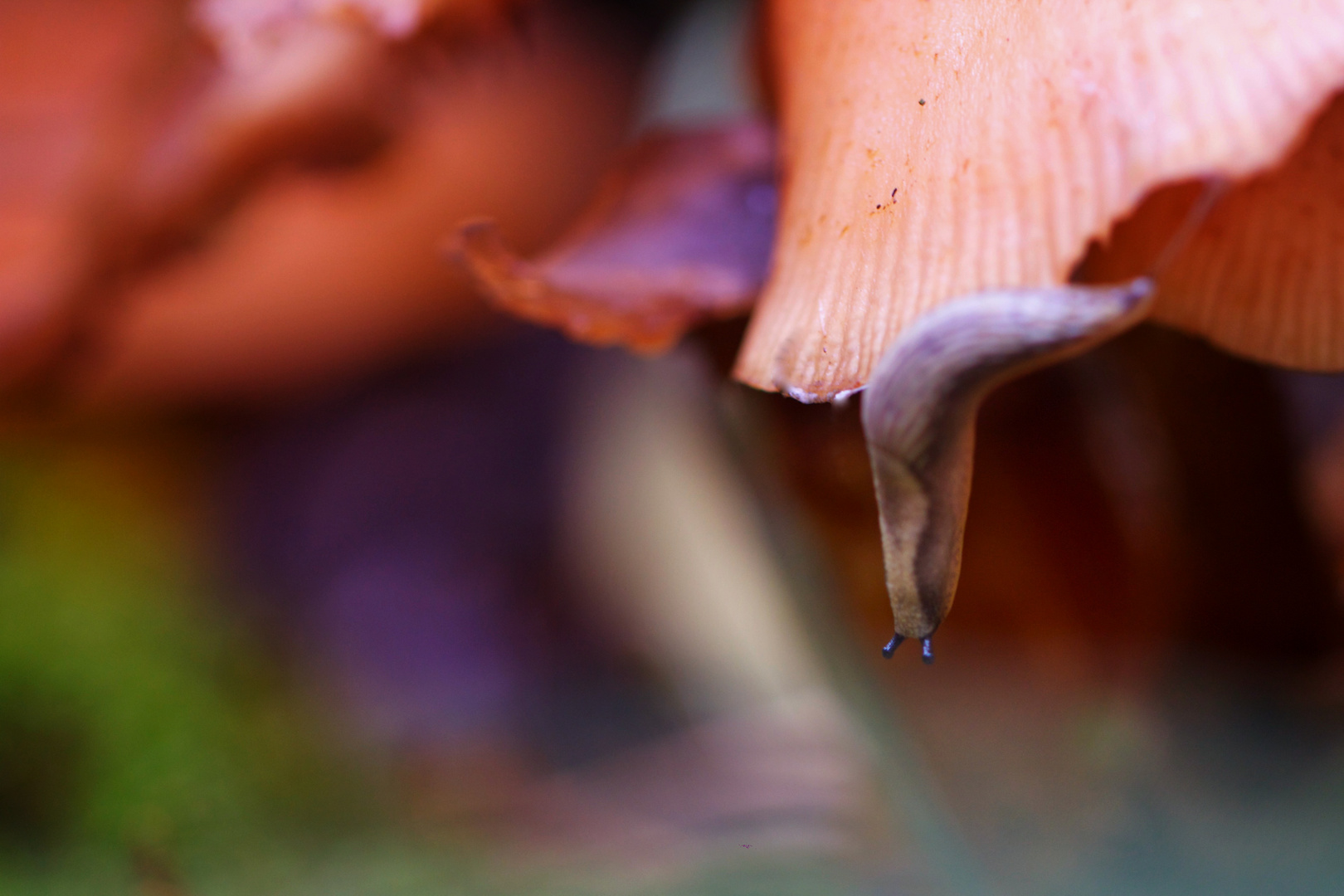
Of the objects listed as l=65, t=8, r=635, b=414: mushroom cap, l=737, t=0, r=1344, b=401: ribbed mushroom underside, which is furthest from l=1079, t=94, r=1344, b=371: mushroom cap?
l=65, t=8, r=635, b=414: mushroom cap

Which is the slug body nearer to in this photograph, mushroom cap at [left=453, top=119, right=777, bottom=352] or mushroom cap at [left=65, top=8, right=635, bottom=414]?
mushroom cap at [left=453, top=119, right=777, bottom=352]

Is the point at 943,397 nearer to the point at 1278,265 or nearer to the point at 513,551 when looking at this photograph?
the point at 1278,265

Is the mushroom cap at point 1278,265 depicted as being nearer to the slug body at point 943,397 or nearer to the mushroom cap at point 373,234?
the slug body at point 943,397

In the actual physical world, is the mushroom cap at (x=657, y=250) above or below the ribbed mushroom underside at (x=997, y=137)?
above

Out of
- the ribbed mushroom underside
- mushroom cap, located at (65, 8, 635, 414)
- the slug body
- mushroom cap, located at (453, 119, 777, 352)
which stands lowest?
the slug body

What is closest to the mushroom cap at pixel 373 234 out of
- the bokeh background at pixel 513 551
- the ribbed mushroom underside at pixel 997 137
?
the bokeh background at pixel 513 551

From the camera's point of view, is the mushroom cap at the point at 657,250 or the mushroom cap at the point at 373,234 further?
the mushroom cap at the point at 373,234

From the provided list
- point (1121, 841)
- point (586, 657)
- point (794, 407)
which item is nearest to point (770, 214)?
point (794, 407)
